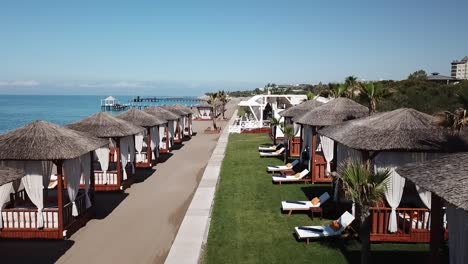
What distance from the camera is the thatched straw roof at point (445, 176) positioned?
258 inches

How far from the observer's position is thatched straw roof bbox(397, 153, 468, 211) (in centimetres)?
655

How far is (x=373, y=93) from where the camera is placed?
56.1 feet

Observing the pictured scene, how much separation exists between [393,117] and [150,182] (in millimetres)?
11849

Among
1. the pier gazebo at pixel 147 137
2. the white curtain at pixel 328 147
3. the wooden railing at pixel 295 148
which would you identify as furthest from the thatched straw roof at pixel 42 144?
the wooden railing at pixel 295 148

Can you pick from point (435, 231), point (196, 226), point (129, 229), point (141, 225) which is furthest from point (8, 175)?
point (435, 231)

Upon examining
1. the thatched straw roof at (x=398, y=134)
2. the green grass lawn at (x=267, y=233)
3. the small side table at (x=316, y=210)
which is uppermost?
the thatched straw roof at (x=398, y=134)

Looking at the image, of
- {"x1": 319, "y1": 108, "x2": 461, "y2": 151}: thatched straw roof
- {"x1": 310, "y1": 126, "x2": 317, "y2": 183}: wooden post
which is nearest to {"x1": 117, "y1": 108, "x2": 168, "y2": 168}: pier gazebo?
{"x1": 310, "y1": 126, "x2": 317, "y2": 183}: wooden post

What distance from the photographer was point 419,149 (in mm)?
11188

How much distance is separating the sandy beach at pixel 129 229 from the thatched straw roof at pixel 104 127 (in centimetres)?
255

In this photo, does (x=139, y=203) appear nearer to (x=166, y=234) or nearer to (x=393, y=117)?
(x=166, y=234)

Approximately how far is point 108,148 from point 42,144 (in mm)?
5151

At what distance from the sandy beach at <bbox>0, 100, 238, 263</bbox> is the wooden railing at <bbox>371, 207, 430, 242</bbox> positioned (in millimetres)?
5745

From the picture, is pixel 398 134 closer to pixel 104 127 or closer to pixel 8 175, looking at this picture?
pixel 8 175

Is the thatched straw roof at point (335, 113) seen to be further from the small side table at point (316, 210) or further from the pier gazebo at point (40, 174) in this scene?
the pier gazebo at point (40, 174)
